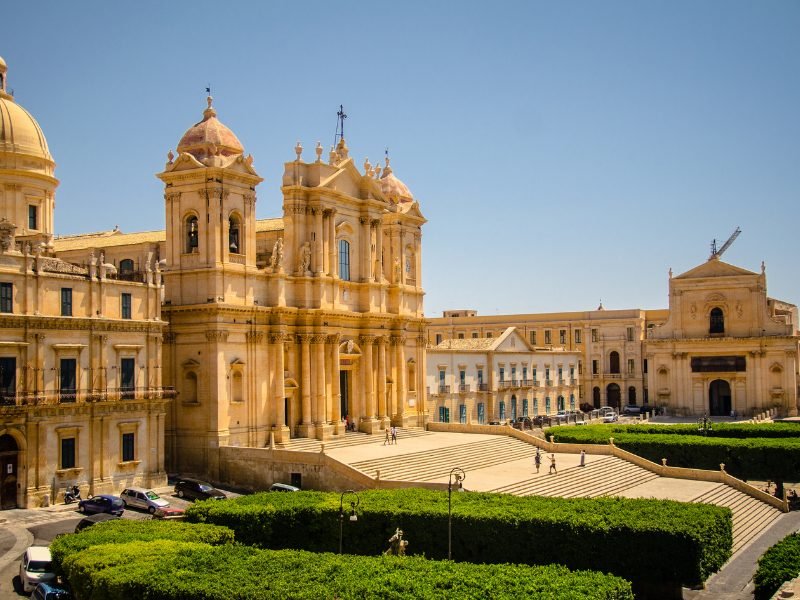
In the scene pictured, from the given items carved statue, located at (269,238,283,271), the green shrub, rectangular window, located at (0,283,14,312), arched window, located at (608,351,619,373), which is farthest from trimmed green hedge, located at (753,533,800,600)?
arched window, located at (608,351,619,373)

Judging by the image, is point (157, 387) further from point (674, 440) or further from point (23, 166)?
point (674, 440)

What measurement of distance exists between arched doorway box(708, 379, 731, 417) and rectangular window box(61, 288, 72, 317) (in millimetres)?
63423

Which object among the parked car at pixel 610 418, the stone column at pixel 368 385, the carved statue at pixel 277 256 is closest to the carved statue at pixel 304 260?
the carved statue at pixel 277 256

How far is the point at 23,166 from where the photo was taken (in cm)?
5069

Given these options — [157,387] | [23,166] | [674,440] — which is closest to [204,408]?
[157,387]

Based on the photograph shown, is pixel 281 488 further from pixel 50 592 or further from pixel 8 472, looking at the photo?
pixel 50 592

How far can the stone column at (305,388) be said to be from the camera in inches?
2064

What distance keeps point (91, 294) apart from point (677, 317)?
61.1 metres

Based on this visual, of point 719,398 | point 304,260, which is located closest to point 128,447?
point 304,260

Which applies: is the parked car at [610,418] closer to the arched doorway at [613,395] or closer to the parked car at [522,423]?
the parked car at [522,423]

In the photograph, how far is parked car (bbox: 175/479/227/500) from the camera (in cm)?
4231

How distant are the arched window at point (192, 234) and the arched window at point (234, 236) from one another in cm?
173

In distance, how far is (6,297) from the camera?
127 feet

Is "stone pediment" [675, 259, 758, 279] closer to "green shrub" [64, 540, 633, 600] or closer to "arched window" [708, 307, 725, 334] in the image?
"arched window" [708, 307, 725, 334]
